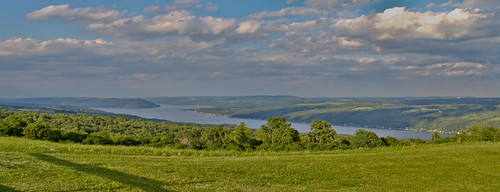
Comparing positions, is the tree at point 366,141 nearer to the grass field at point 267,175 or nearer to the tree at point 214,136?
the tree at point 214,136

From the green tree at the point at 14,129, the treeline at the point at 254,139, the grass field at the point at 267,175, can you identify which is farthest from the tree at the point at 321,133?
the green tree at the point at 14,129

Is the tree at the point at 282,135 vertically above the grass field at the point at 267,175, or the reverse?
the grass field at the point at 267,175

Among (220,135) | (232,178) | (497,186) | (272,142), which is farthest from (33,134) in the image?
(497,186)

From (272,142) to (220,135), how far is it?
7243 mm

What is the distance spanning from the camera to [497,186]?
12.4 metres

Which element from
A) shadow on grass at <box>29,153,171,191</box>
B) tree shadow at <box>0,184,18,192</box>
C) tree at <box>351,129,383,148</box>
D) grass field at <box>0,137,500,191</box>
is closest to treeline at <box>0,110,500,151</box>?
tree at <box>351,129,383,148</box>

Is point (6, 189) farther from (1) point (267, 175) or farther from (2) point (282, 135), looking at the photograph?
(2) point (282, 135)

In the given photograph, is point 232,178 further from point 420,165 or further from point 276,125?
point 276,125

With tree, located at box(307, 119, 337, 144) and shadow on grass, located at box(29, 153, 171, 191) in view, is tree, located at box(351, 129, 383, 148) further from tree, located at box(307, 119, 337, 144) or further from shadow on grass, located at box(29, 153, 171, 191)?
shadow on grass, located at box(29, 153, 171, 191)

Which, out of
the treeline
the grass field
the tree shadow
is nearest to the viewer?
the tree shadow

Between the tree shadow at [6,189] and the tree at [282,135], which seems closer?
the tree shadow at [6,189]

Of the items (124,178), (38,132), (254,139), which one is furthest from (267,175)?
(254,139)

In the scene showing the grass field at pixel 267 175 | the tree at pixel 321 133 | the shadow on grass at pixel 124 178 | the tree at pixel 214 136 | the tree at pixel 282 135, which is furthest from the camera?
the tree at pixel 214 136

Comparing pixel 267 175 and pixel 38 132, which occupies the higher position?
pixel 267 175
